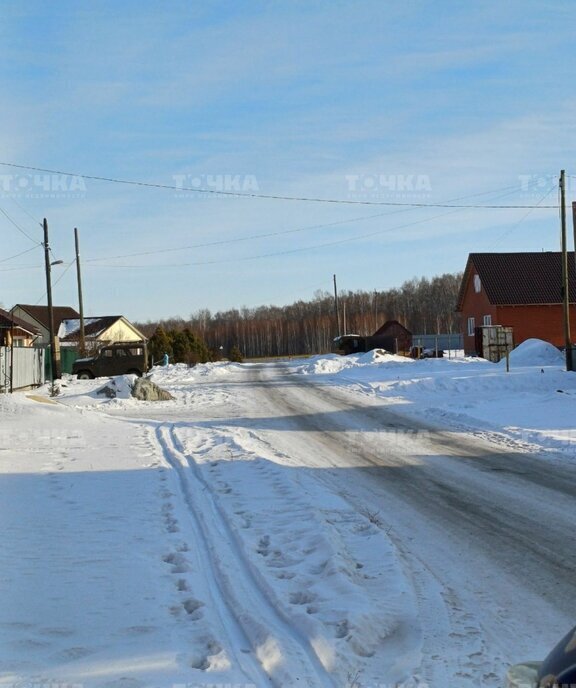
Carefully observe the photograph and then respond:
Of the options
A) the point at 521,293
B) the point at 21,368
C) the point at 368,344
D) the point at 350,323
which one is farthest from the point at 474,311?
the point at 350,323

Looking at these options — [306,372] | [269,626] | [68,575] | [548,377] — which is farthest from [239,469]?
[306,372]

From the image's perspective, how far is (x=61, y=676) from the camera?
3.86 m

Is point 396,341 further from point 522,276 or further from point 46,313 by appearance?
point 46,313

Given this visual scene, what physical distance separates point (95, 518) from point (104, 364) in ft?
101

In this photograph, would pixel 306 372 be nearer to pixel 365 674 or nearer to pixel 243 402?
pixel 243 402

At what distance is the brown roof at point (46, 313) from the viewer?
77.1m

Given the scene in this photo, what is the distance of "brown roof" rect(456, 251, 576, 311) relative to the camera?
4669cm

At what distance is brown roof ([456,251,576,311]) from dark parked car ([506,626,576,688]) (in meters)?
46.0

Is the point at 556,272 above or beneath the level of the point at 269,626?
above

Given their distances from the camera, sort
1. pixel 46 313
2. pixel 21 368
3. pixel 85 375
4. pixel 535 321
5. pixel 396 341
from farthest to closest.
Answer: pixel 46 313
pixel 396 341
pixel 535 321
pixel 85 375
pixel 21 368

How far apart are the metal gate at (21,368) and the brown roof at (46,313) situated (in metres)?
43.1

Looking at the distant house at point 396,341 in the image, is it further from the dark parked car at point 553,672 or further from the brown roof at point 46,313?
the dark parked car at point 553,672

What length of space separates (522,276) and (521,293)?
180cm

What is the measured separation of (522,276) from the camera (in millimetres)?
48438
